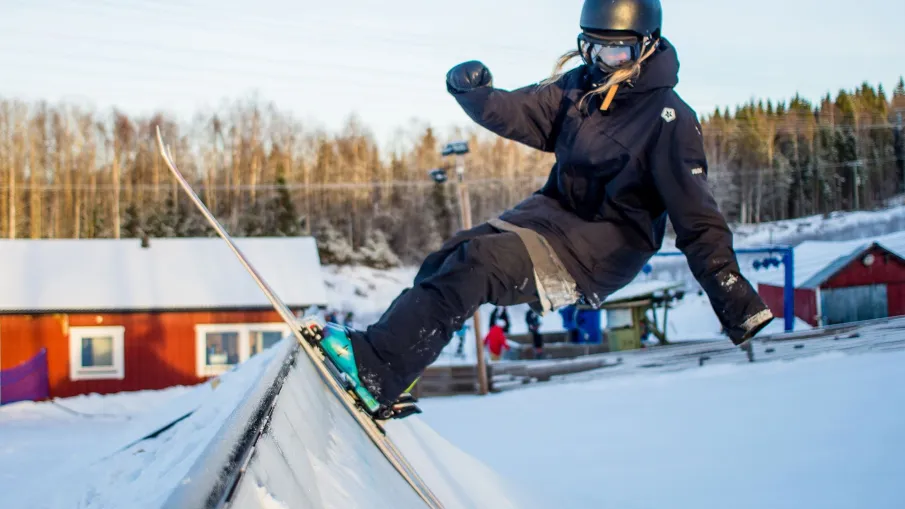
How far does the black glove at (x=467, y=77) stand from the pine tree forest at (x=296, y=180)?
119 feet

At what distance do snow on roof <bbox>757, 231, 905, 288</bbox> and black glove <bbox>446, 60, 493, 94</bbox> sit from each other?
899 centimetres

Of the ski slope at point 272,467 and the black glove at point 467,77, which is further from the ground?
the black glove at point 467,77

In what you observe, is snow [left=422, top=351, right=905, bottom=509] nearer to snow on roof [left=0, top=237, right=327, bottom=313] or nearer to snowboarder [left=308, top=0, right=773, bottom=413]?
snowboarder [left=308, top=0, right=773, bottom=413]

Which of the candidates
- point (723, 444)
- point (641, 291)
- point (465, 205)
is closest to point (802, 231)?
point (641, 291)

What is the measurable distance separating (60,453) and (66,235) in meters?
42.2

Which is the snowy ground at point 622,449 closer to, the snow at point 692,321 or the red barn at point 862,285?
the red barn at point 862,285

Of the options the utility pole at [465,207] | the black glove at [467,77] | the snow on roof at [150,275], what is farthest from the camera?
the snow on roof at [150,275]

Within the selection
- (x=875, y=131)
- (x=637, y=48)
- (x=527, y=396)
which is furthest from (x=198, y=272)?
(x=875, y=131)

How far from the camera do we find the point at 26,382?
14.1 meters

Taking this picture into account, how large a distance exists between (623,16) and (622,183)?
2.10 ft

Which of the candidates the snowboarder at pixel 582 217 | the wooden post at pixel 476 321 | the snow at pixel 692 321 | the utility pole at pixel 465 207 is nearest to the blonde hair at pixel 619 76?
the snowboarder at pixel 582 217

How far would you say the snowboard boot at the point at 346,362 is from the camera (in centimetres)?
291

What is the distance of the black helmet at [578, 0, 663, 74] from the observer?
9.39 ft

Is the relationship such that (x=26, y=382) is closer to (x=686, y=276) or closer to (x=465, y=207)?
(x=465, y=207)
